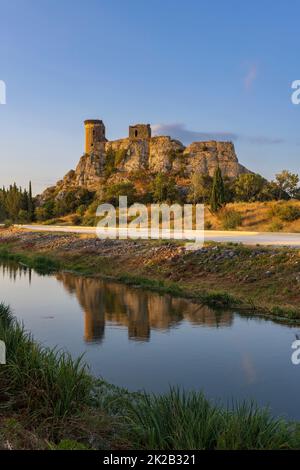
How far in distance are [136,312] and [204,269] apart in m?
5.58

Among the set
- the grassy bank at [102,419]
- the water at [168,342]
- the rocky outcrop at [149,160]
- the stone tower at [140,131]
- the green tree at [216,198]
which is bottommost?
the water at [168,342]

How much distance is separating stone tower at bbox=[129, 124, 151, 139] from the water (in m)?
96.8

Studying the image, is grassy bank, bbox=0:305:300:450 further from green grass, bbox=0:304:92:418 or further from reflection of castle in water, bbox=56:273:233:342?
reflection of castle in water, bbox=56:273:233:342

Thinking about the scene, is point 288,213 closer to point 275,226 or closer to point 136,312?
point 275,226

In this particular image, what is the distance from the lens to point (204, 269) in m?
20.3

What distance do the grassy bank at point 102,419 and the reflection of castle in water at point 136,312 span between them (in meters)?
4.92

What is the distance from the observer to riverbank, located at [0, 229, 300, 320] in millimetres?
16003

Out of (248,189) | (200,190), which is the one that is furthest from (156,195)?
(248,189)

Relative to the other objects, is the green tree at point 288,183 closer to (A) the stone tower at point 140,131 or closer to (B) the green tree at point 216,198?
(B) the green tree at point 216,198

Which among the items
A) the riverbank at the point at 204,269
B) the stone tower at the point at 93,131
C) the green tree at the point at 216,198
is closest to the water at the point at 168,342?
the riverbank at the point at 204,269

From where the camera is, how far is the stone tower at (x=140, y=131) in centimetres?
11319

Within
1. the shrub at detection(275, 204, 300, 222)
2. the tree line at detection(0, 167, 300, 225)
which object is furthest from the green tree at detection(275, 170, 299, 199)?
the shrub at detection(275, 204, 300, 222)

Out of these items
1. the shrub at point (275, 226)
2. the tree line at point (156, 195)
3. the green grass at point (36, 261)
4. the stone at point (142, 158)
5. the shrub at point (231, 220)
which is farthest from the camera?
the stone at point (142, 158)
